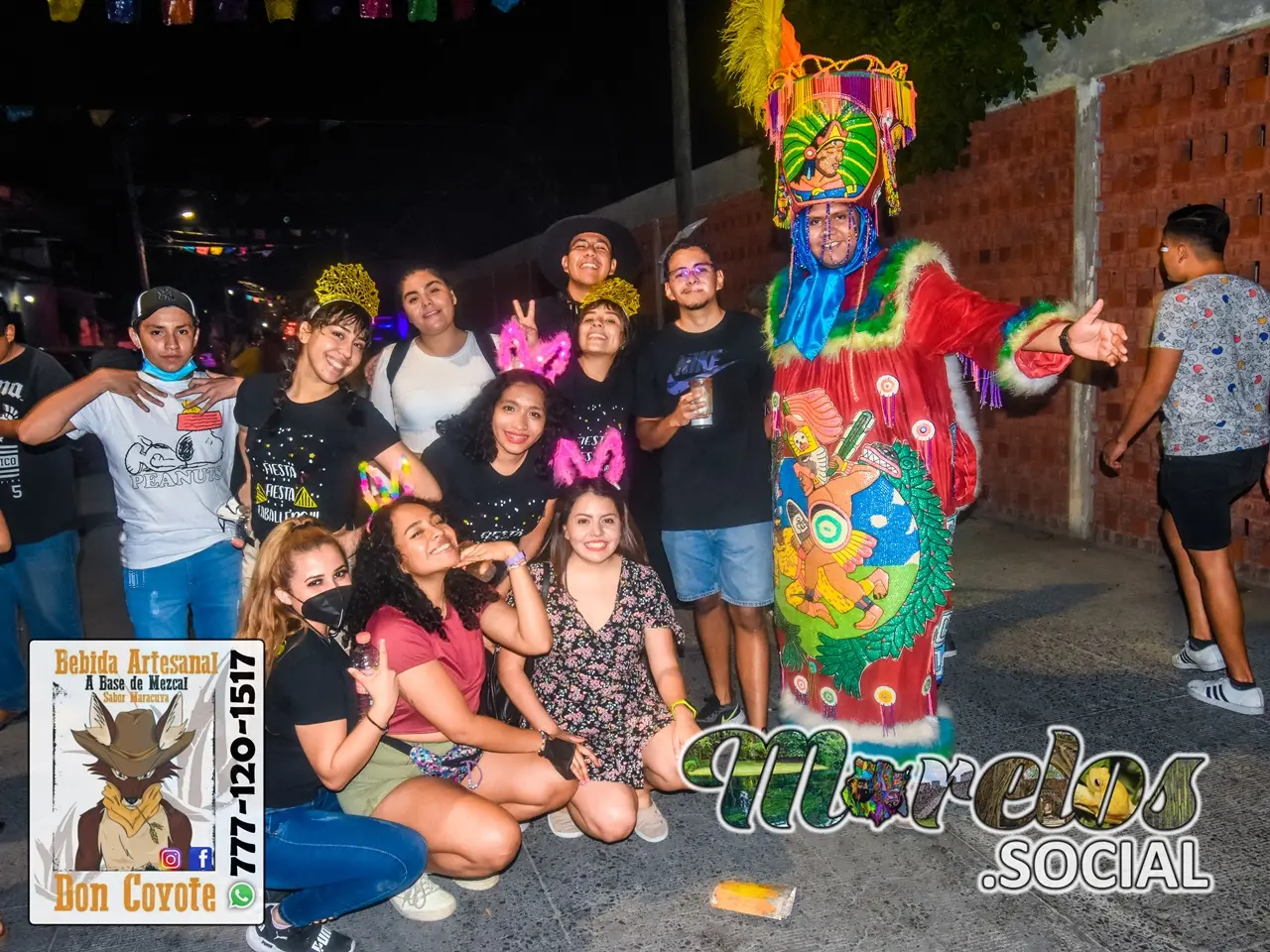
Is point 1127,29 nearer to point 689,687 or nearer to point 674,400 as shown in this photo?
point 674,400

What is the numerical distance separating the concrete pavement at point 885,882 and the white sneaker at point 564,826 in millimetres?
29

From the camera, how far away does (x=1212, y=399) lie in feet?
12.2

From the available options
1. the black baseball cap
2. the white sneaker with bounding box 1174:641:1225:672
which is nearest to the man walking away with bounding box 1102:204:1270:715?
the white sneaker with bounding box 1174:641:1225:672

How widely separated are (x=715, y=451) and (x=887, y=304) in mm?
911

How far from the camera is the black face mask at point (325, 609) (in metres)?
2.54

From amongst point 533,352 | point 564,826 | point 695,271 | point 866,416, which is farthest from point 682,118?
point 564,826

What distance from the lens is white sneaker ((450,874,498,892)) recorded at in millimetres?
2904

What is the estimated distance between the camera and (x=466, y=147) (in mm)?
20672

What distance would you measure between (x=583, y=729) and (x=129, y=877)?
1278 millimetres

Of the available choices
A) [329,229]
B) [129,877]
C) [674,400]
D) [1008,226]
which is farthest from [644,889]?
[329,229]

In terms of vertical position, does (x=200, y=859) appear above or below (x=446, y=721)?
below

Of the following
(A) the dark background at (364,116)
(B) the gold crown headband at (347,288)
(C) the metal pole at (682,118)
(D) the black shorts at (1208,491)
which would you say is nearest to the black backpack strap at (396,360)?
(B) the gold crown headband at (347,288)

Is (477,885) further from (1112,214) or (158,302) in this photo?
(1112,214)

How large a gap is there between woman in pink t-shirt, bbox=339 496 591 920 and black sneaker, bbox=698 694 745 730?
110cm
